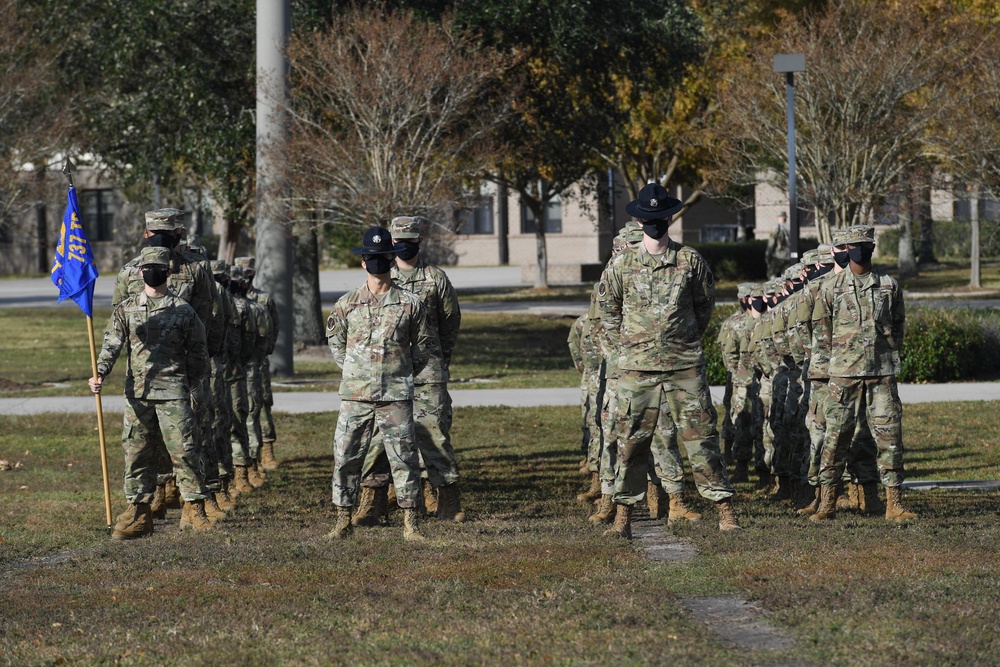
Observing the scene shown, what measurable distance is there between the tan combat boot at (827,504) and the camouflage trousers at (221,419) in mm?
4483

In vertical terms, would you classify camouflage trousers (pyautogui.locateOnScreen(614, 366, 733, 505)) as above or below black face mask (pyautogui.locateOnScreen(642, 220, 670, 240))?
below

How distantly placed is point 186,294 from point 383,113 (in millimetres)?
10588

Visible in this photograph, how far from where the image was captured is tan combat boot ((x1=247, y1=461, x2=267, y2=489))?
12311mm

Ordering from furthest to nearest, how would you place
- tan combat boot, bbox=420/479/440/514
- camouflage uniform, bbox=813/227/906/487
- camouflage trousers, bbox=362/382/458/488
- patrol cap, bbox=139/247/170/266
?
tan combat boot, bbox=420/479/440/514 → camouflage trousers, bbox=362/382/458/488 → camouflage uniform, bbox=813/227/906/487 → patrol cap, bbox=139/247/170/266

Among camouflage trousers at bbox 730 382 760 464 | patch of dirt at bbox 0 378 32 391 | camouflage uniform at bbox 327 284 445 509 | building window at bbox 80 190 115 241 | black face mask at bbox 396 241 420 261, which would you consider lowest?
patch of dirt at bbox 0 378 32 391

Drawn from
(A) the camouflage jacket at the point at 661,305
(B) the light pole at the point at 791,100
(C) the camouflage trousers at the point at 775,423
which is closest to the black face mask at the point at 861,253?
(A) the camouflage jacket at the point at 661,305

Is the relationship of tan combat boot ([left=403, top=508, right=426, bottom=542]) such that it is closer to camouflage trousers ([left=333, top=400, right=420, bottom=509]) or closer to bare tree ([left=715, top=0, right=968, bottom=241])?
camouflage trousers ([left=333, top=400, right=420, bottom=509])

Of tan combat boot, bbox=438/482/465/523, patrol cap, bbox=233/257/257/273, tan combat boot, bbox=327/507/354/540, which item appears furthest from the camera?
patrol cap, bbox=233/257/257/273

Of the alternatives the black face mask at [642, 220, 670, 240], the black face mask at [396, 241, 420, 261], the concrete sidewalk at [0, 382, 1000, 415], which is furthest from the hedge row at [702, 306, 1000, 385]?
the black face mask at [642, 220, 670, 240]

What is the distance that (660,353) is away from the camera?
917 centimetres

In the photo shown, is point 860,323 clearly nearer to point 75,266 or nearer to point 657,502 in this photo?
point 657,502

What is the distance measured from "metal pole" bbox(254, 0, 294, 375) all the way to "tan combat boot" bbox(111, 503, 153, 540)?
10815mm

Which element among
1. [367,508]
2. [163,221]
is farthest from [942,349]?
[163,221]

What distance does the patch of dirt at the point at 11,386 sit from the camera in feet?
66.2
